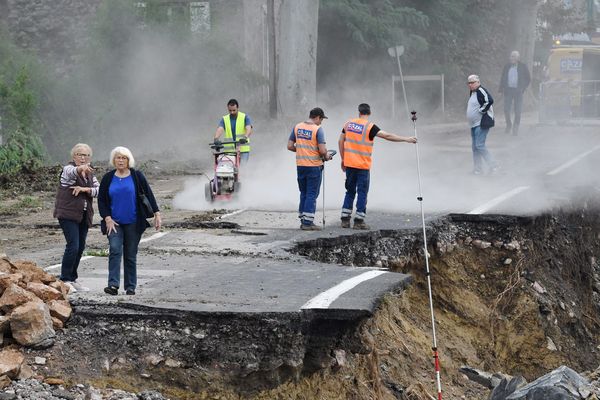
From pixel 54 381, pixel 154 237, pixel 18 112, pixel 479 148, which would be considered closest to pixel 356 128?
pixel 154 237

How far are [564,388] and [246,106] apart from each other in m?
20.9

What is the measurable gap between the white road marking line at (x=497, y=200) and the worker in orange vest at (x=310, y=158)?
2365mm

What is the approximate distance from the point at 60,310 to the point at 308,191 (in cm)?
589

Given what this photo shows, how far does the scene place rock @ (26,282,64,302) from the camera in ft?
30.1

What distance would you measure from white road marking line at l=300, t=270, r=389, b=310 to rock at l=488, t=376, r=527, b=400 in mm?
1666

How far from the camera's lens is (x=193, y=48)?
29.4 metres

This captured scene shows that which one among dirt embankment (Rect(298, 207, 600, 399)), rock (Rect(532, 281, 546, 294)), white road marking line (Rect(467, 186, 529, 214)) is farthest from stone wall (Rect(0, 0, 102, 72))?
rock (Rect(532, 281, 546, 294))

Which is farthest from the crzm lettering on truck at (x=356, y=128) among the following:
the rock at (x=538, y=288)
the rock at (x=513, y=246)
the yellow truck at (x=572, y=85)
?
the yellow truck at (x=572, y=85)

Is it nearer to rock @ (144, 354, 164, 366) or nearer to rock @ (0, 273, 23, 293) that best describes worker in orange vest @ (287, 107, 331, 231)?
rock @ (144, 354, 164, 366)

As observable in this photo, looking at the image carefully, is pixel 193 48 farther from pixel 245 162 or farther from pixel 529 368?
pixel 529 368

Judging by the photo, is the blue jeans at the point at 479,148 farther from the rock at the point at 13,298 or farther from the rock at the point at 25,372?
the rock at the point at 25,372

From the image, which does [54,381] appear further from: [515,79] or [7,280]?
[515,79]

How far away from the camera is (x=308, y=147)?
14.5m

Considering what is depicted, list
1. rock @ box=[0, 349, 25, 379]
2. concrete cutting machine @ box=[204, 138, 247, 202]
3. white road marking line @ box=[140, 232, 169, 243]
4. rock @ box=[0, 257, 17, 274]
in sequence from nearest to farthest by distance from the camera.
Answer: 1. rock @ box=[0, 349, 25, 379]
2. rock @ box=[0, 257, 17, 274]
3. white road marking line @ box=[140, 232, 169, 243]
4. concrete cutting machine @ box=[204, 138, 247, 202]
